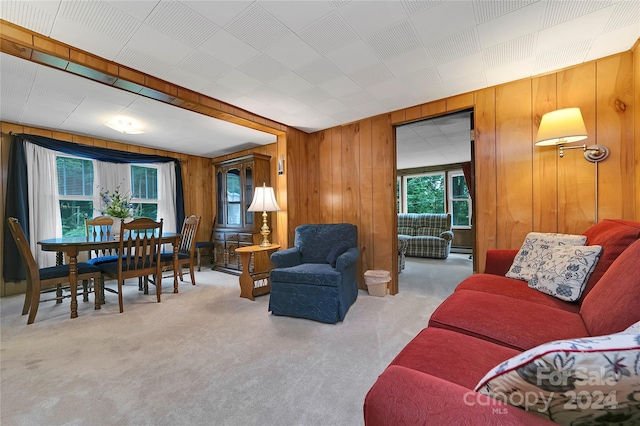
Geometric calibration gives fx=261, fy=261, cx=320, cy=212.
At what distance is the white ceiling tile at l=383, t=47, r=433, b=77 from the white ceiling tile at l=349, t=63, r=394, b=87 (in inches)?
2.3

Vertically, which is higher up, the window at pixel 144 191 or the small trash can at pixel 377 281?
the window at pixel 144 191

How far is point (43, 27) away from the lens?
1.73 metres

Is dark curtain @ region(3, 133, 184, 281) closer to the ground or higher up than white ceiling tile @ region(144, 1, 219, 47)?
closer to the ground

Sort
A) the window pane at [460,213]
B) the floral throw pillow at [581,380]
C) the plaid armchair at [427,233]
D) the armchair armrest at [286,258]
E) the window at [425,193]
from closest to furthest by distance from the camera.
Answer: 1. the floral throw pillow at [581,380]
2. the armchair armrest at [286,258]
3. the plaid armchair at [427,233]
4. the window pane at [460,213]
5. the window at [425,193]

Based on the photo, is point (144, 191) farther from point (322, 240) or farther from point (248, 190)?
point (322, 240)

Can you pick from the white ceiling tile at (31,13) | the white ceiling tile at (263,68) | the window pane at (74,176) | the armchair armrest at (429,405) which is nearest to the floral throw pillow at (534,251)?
the armchair armrest at (429,405)

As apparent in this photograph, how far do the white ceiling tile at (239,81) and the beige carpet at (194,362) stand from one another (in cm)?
226

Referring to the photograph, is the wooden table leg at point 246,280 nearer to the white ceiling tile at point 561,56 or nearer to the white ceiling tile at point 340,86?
the white ceiling tile at point 340,86

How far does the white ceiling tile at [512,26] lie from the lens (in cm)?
166

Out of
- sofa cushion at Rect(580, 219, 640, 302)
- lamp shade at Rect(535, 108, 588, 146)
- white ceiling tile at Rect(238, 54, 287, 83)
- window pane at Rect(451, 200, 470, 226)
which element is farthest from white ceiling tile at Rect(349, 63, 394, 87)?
window pane at Rect(451, 200, 470, 226)

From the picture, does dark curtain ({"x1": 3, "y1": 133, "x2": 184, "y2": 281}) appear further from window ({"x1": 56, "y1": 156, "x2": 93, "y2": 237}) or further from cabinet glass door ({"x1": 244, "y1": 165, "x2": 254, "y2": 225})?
cabinet glass door ({"x1": 244, "y1": 165, "x2": 254, "y2": 225})

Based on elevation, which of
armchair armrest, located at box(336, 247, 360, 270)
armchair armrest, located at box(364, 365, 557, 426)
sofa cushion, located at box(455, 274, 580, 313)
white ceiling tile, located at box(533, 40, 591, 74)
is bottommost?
sofa cushion, located at box(455, 274, 580, 313)

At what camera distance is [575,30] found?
183 cm

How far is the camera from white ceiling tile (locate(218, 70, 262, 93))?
2.36m
